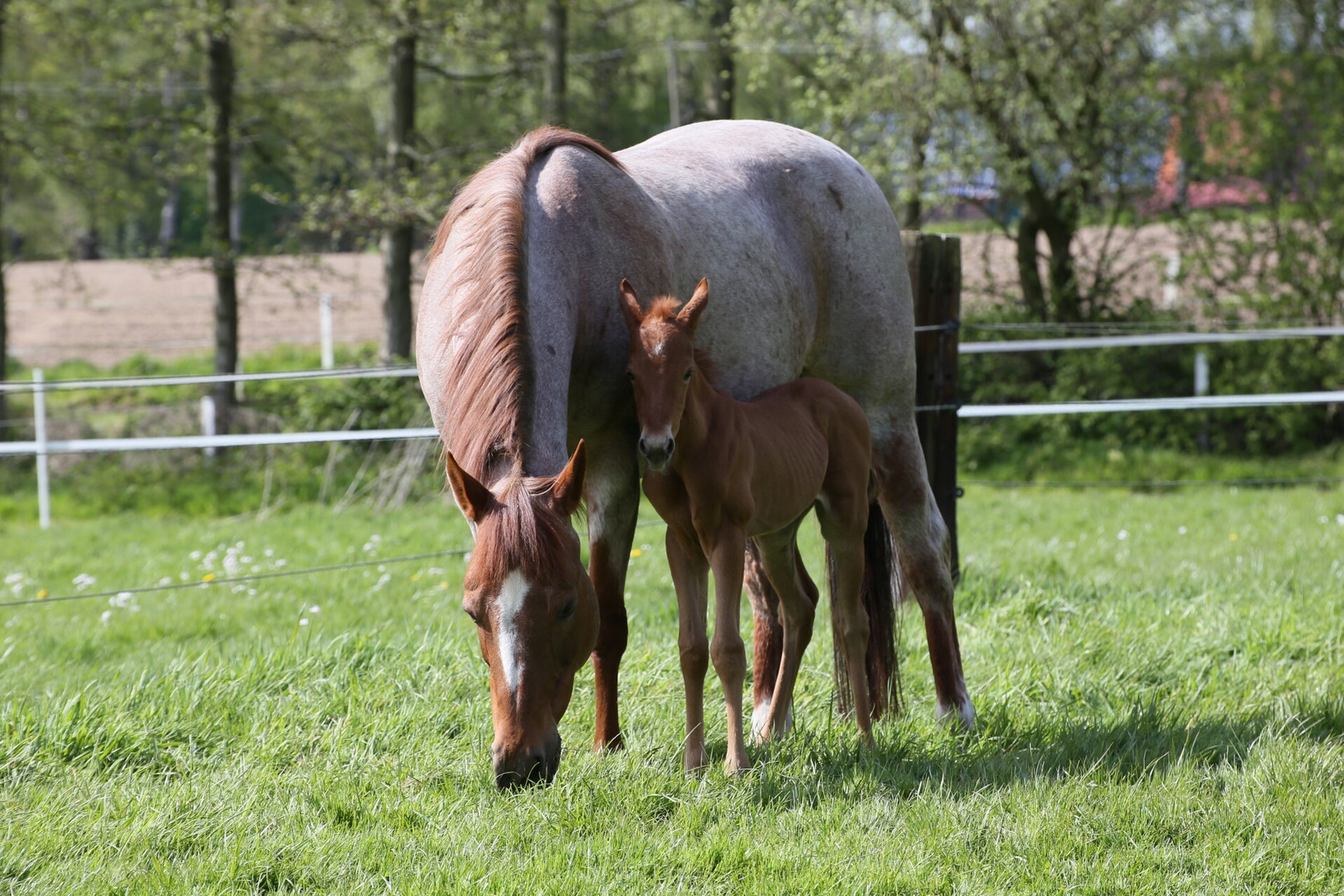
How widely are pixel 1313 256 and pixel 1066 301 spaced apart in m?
2.27

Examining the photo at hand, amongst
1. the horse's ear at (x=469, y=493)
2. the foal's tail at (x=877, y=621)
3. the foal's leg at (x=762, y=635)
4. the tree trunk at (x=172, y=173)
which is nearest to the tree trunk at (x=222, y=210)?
the tree trunk at (x=172, y=173)

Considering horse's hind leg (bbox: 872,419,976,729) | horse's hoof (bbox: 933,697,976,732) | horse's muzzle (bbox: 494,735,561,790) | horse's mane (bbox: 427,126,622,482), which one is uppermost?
horse's mane (bbox: 427,126,622,482)

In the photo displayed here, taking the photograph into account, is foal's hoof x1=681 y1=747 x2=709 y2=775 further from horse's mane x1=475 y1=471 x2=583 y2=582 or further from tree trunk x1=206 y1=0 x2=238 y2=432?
tree trunk x1=206 y1=0 x2=238 y2=432

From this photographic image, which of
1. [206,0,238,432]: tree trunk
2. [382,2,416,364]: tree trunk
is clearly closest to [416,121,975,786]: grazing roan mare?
[382,2,416,364]: tree trunk

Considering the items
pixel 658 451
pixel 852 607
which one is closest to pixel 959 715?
pixel 852 607

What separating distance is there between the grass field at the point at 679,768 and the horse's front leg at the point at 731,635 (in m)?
0.11

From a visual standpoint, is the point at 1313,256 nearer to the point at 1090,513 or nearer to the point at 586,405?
the point at 1090,513

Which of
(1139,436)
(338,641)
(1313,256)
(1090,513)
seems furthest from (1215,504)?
(338,641)

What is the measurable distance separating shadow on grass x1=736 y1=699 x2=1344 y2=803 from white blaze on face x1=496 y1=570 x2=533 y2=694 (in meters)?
0.85

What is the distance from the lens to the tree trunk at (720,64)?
13.8 m

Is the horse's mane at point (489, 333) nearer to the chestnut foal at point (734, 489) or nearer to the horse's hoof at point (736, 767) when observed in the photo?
the chestnut foal at point (734, 489)

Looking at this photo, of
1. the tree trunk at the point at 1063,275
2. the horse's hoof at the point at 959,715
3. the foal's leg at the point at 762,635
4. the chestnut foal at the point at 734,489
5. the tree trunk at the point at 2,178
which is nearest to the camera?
the chestnut foal at the point at 734,489

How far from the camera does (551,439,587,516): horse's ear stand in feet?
9.30

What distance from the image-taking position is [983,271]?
12.8m
